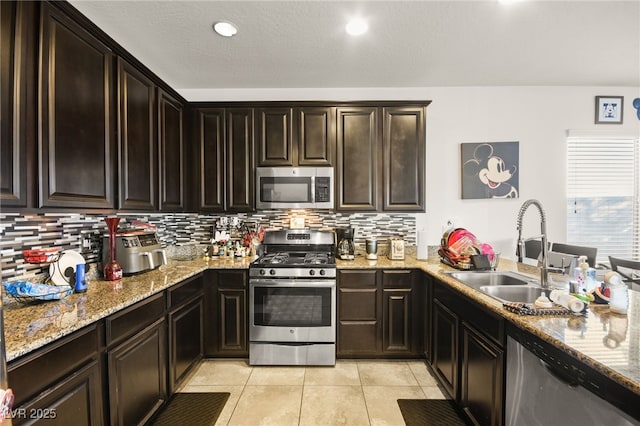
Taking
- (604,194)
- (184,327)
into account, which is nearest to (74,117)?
(184,327)

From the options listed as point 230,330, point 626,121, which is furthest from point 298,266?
point 626,121

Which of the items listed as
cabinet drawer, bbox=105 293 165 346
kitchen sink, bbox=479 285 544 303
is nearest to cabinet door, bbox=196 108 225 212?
cabinet drawer, bbox=105 293 165 346

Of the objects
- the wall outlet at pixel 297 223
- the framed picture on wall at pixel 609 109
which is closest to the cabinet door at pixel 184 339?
the wall outlet at pixel 297 223

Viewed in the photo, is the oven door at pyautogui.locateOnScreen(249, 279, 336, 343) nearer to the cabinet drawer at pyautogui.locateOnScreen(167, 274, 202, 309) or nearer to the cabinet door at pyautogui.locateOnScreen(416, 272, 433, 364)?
the cabinet drawer at pyautogui.locateOnScreen(167, 274, 202, 309)

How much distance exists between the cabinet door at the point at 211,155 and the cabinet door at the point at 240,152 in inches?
2.9

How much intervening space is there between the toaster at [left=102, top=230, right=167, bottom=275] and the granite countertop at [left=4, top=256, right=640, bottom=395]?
0.37ft

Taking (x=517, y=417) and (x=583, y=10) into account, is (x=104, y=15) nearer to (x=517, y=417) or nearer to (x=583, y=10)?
(x=583, y=10)

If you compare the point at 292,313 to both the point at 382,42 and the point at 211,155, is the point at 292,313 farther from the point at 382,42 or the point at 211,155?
the point at 382,42

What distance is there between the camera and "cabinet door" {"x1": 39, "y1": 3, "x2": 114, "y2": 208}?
4.48ft

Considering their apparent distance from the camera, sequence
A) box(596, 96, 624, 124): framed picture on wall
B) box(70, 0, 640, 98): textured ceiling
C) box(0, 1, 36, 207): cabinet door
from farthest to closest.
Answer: box(596, 96, 624, 124): framed picture on wall < box(70, 0, 640, 98): textured ceiling < box(0, 1, 36, 207): cabinet door

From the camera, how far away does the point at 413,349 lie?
2.61 metres

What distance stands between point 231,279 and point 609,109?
14.1ft

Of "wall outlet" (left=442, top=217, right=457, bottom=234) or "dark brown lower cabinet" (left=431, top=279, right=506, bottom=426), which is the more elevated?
"wall outlet" (left=442, top=217, right=457, bottom=234)

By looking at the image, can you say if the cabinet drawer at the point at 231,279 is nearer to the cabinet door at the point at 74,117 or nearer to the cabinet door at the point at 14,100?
the cabinet door at the point at 74,117
